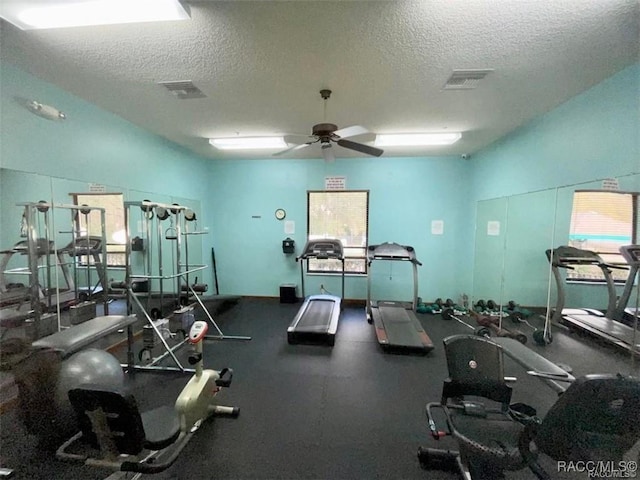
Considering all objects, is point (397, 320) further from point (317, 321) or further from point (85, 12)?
point (85, 12)

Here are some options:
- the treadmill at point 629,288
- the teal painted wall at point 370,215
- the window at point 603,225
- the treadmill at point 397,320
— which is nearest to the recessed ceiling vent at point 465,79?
the window at point 603,225

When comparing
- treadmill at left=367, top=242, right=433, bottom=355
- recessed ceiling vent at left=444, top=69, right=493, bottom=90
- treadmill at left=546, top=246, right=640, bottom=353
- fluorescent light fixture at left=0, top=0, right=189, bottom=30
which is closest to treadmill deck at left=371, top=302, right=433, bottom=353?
treadmill at left=367, top=242, right=433, bottom=355

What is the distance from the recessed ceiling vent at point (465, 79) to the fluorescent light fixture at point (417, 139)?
4.48 ft

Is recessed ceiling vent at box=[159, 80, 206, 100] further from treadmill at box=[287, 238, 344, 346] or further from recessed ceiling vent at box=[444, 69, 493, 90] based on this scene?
treadmill at box=[287, 238, 344, 346]

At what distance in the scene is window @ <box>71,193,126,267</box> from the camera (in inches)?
120

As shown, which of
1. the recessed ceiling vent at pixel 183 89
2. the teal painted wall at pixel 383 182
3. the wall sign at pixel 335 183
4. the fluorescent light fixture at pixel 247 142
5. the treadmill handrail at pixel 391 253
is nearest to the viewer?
the teal painted wall at pixel 383 182

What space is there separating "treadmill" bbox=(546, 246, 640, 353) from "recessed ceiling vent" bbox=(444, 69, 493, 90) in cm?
226

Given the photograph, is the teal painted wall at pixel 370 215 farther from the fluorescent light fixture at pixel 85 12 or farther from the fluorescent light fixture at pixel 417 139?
the fluorescent light fixture at pixel 85 12

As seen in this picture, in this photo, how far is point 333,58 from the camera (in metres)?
2.27

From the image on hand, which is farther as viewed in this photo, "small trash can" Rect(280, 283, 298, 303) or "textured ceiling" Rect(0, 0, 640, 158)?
"small trash can" Rect(280, 283, 298, 303)

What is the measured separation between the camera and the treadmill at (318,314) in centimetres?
391

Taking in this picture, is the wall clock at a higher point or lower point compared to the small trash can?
higher

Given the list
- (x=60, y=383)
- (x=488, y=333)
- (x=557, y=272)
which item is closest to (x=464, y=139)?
(x=557, y=272)

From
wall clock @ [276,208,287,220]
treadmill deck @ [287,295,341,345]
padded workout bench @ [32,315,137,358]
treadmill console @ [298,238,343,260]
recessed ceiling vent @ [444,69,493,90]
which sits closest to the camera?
padded workout bench @ [32,315,137,358]
